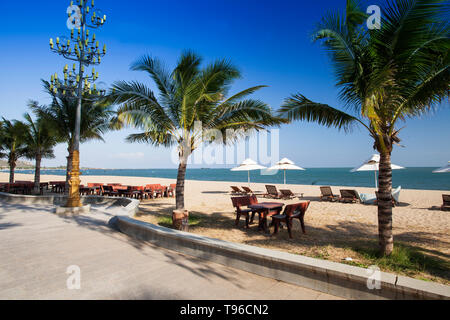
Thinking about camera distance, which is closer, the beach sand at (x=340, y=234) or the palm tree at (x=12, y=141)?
the beach sand at (x=340, y=234)

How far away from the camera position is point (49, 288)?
118 inches

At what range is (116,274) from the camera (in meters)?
3.39

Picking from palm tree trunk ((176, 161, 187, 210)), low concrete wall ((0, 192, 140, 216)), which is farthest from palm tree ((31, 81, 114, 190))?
palm tree trunk ((176, 161, 187, 210))

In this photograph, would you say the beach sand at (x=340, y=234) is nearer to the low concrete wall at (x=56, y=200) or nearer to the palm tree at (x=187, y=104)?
the palm tree at (x=187, y=104)

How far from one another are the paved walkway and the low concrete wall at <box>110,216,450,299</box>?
0.35ft

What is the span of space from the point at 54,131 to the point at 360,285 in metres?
15.1

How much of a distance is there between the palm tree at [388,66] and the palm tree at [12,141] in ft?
59.3

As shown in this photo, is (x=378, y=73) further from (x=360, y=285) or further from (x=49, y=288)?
(x=49, y=288)

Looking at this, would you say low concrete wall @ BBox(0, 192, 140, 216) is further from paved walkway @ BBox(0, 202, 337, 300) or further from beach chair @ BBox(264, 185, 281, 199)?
beach chair @ BBox(264, 185, 281, 199)

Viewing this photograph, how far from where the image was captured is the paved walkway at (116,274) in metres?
2.87

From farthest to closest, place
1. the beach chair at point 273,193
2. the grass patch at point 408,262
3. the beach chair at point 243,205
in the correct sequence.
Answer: the beach chair at point 273,193 → the beach chair at point 243,205 → the grass patch at point 408,262

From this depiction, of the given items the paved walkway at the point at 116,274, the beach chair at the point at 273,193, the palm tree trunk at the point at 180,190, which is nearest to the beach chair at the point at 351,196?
the beach chair at the point at 273,193
